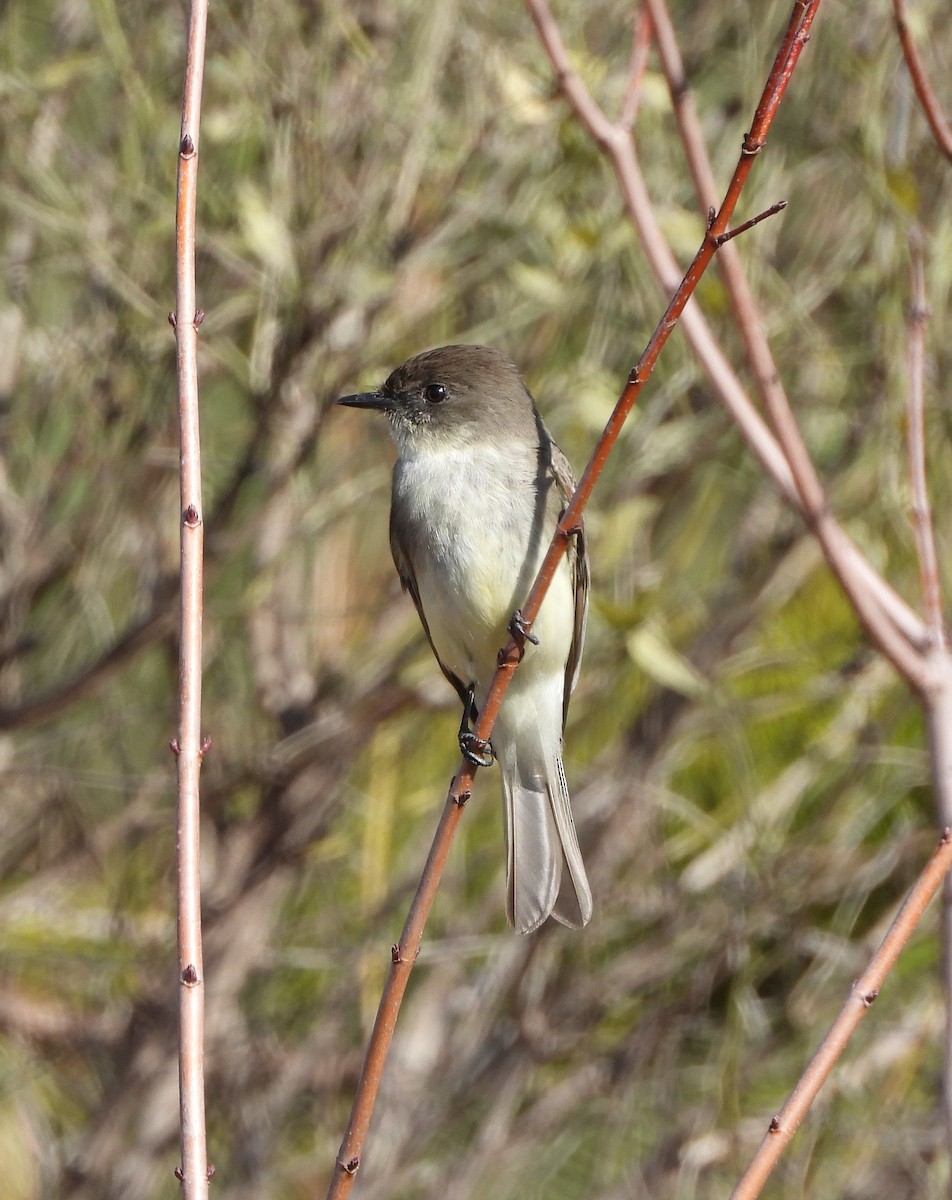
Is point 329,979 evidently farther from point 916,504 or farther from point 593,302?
point 916,504

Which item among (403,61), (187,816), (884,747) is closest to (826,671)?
(884,747)

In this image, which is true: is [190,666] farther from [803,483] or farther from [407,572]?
[407,572]

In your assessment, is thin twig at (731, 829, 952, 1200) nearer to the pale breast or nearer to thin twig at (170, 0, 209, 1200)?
thin twig at (170, 0, 209, 1200)

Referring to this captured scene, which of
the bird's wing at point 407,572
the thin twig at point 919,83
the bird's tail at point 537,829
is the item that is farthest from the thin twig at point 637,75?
the bird's tail at point 537,829

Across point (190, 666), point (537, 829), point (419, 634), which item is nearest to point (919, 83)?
point (190, 666)

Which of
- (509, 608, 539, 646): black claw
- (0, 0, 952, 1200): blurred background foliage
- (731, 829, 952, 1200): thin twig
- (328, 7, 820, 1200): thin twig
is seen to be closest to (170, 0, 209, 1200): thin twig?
(328, 7, 820, 1200): thin twig

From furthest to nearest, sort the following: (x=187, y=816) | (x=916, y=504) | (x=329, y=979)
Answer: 1. (x=329, y=979)
2. (x=916, y=504)
3. (x=187, y=816)

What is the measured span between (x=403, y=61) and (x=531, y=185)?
1.59 ft

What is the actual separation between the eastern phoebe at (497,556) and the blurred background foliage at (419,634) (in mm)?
227

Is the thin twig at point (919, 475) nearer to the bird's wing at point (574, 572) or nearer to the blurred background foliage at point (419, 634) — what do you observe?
the bird's wing at point (574, 572)

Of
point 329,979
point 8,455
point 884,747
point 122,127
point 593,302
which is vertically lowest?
point 329,979

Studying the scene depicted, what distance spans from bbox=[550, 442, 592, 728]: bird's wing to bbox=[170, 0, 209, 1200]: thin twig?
160 cm

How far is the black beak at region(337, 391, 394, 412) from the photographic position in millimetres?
3500

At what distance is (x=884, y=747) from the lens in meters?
4.11
